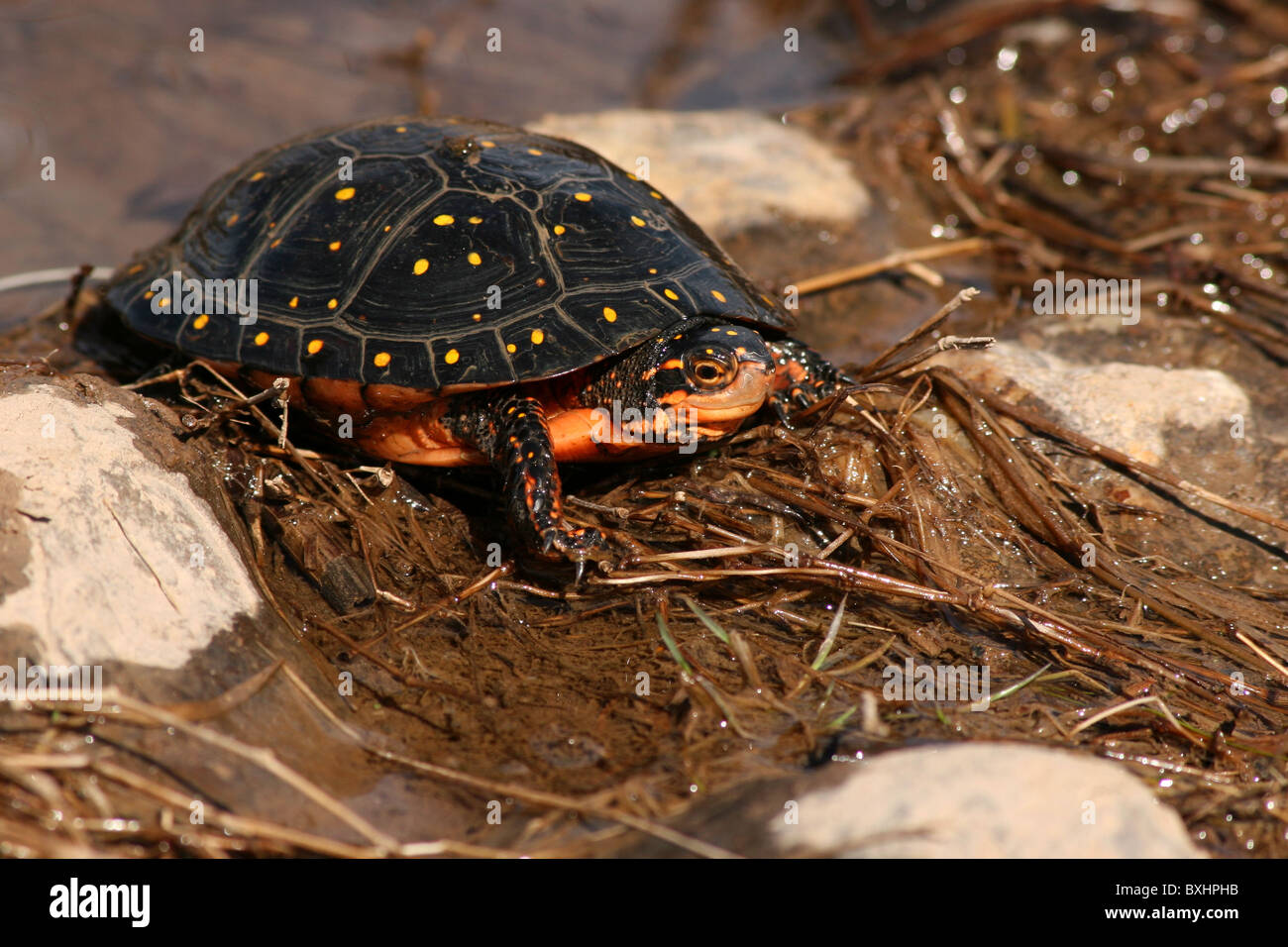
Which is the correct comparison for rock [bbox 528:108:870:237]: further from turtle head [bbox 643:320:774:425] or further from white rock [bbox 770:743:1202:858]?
white rock [bbox 770:743:1202:858]

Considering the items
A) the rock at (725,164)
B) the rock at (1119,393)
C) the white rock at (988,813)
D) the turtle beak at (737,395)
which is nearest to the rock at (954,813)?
the white rock at (988,813)

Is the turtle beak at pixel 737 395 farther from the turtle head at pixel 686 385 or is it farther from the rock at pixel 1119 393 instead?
the rock at pixel 1119 393

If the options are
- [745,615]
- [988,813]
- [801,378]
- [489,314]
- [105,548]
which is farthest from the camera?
[801,378]

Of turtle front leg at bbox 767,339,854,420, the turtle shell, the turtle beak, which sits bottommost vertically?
the turtle beak

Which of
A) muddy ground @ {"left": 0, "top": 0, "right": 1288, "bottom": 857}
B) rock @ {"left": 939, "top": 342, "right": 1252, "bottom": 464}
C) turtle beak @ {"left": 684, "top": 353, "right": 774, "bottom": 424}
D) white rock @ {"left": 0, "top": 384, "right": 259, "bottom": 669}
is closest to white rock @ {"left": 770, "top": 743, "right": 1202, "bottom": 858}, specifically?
muddy ground @ {"left": 0, "top": 0, "right": 1288, "bottom": 857}

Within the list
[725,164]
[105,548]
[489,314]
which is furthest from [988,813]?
[725,164]

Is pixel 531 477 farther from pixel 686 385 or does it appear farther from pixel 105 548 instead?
pixel 105 548
